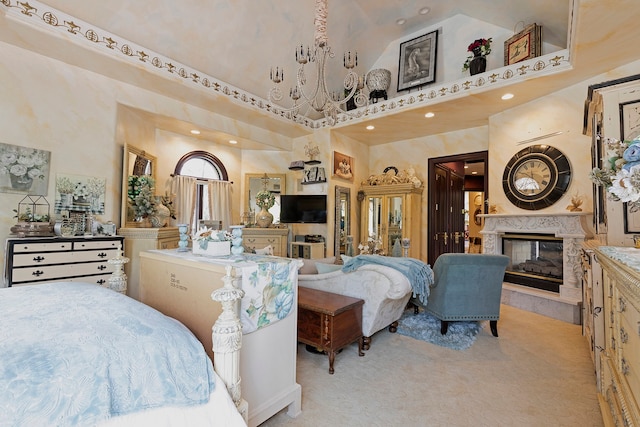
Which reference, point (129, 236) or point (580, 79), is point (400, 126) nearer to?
point (580, 79)

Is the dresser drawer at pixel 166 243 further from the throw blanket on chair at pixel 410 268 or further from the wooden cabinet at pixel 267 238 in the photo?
the throw blanket on chair at pixel 410 268

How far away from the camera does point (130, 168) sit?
4.10 metres

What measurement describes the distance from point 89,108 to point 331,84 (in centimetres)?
388

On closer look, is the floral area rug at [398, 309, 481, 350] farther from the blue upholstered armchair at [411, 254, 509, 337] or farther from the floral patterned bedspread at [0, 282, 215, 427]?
the floral patterned bedspread at [0, 282, 215, 427]

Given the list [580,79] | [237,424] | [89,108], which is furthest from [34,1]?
[580,79]

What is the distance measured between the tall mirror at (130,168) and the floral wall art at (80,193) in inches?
9.9

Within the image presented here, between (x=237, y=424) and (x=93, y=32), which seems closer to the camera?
(x=237, y=424)

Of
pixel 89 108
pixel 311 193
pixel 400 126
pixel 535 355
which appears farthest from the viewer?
pixel 311 193

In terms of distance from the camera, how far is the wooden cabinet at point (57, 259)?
2805 millimetres

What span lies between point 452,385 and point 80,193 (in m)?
4.42

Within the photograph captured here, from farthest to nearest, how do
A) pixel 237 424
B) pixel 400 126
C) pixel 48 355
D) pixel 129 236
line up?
pixel 400 126
pixel 129 236
pixel 237 424
pixel 48 355

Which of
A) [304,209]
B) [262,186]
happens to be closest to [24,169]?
[262,186]

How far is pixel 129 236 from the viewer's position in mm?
3865

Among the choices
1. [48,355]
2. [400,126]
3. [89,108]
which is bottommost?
[48,355]
